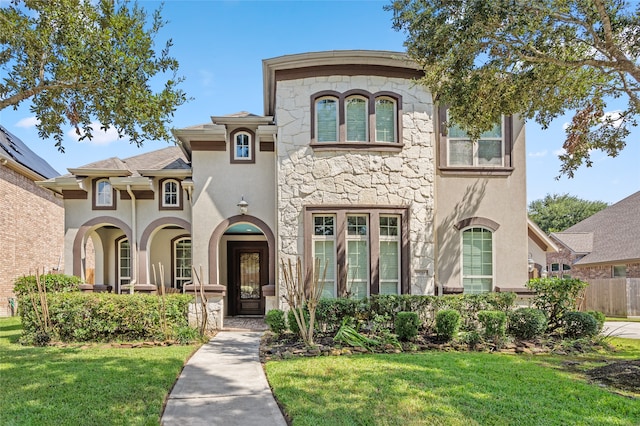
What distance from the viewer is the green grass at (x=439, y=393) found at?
211 inches

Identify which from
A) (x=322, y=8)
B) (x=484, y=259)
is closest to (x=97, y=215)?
(x=322, y=8)

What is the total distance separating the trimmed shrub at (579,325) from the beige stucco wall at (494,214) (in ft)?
5.90

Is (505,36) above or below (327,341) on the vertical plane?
above

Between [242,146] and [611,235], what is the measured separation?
76.6 feet

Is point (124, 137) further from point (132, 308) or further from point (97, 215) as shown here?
point (97, 215)

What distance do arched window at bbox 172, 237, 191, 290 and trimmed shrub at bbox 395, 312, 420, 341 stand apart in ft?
29.9

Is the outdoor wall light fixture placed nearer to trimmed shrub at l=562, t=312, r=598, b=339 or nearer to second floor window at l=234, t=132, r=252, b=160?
second floor window at l=234, t=132, r=252, b=160

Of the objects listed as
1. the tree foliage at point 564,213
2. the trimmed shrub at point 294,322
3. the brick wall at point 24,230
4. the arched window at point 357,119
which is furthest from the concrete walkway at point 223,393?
the tree foliage at point 564,213

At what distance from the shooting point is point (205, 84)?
10.8 meters

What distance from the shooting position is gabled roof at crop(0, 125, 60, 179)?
19453 mm

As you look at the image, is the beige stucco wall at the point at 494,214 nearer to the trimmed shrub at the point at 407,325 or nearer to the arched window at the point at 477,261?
the arched window at the point at 477,261

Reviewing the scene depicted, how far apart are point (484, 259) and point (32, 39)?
36.6 ft

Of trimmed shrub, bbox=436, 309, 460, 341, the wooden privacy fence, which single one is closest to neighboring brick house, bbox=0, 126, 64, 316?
trimmed shrub, bbox=436, 309, 460, 341

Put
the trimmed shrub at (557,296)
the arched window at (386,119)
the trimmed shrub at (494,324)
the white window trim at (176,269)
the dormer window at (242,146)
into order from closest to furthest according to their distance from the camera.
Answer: the trimmed shrub at (494,324) < the trimmed shrub at (557,296) < the arched window at (386,119) < the dormer window at (242,146) < the white window trim at (176,269)
